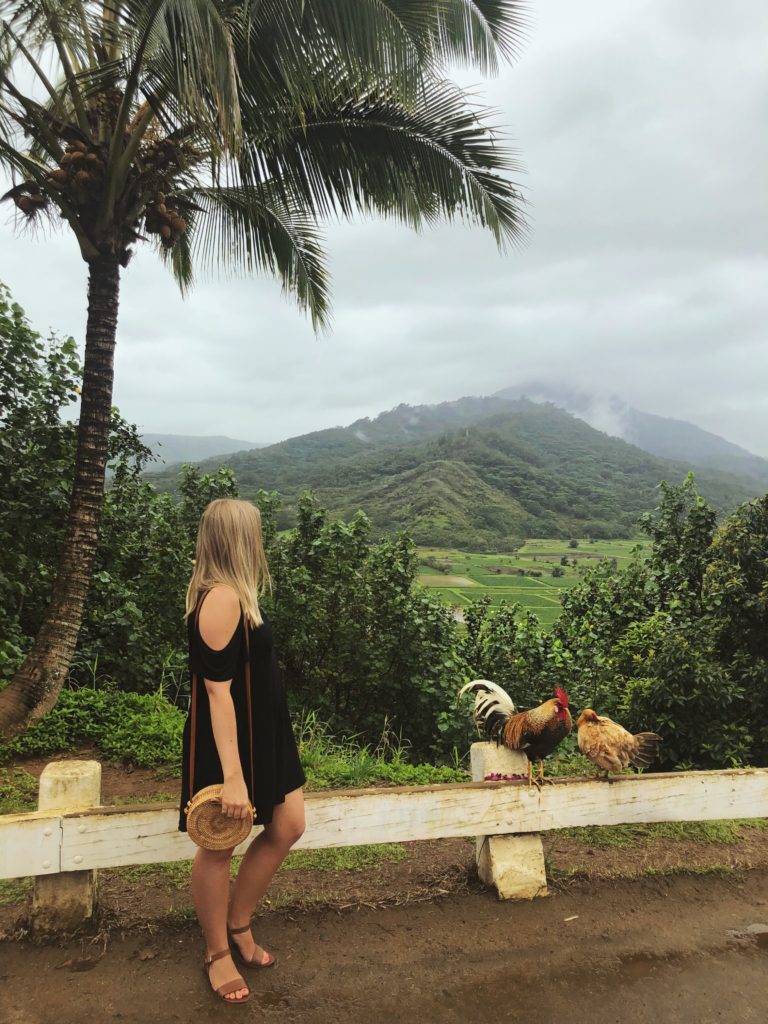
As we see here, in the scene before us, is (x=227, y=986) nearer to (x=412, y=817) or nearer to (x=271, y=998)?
(x=271, y=998)

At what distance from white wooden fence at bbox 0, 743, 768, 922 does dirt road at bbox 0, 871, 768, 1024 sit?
20 centimetres

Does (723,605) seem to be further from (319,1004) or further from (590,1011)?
(319,1004)

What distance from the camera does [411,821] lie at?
2.78 meters

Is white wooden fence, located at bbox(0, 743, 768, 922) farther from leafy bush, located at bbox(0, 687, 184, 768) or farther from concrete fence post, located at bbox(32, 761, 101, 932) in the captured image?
leafy bush, located at bbox(0, 687, 184, 768)

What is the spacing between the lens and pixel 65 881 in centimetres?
252

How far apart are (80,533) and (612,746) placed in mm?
3997

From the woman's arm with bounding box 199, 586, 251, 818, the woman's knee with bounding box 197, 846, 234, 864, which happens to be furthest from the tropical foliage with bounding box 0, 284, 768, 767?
the woman's arm with bounding box 199, 586, 251, 818

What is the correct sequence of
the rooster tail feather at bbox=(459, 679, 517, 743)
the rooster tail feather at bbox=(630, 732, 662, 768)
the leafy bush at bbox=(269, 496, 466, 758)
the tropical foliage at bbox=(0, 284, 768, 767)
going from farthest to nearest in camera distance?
the leafy bush at bbox=(269, 496, 466, 758) < the tropical foliage at bbox=(0, 284, 768, 767) < the rooster tail feather at bbox=(459, 679, 517, 743) < the rooster tail feather at bbox=(630, 732, 662, 768)

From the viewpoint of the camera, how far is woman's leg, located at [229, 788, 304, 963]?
237 centimetres

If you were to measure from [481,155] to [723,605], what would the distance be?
4555 mm

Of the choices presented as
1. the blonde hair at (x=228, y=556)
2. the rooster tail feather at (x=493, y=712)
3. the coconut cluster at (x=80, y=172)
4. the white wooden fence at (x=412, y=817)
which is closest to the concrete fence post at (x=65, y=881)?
the white wooden fence at (x=412, y=817)

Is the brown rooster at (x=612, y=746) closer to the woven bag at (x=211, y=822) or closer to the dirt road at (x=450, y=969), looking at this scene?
the dirt road at (x=450, y=969)

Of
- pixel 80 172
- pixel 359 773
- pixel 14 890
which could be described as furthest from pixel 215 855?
pixel 80 172

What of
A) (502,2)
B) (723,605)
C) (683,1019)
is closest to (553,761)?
(723,605)
